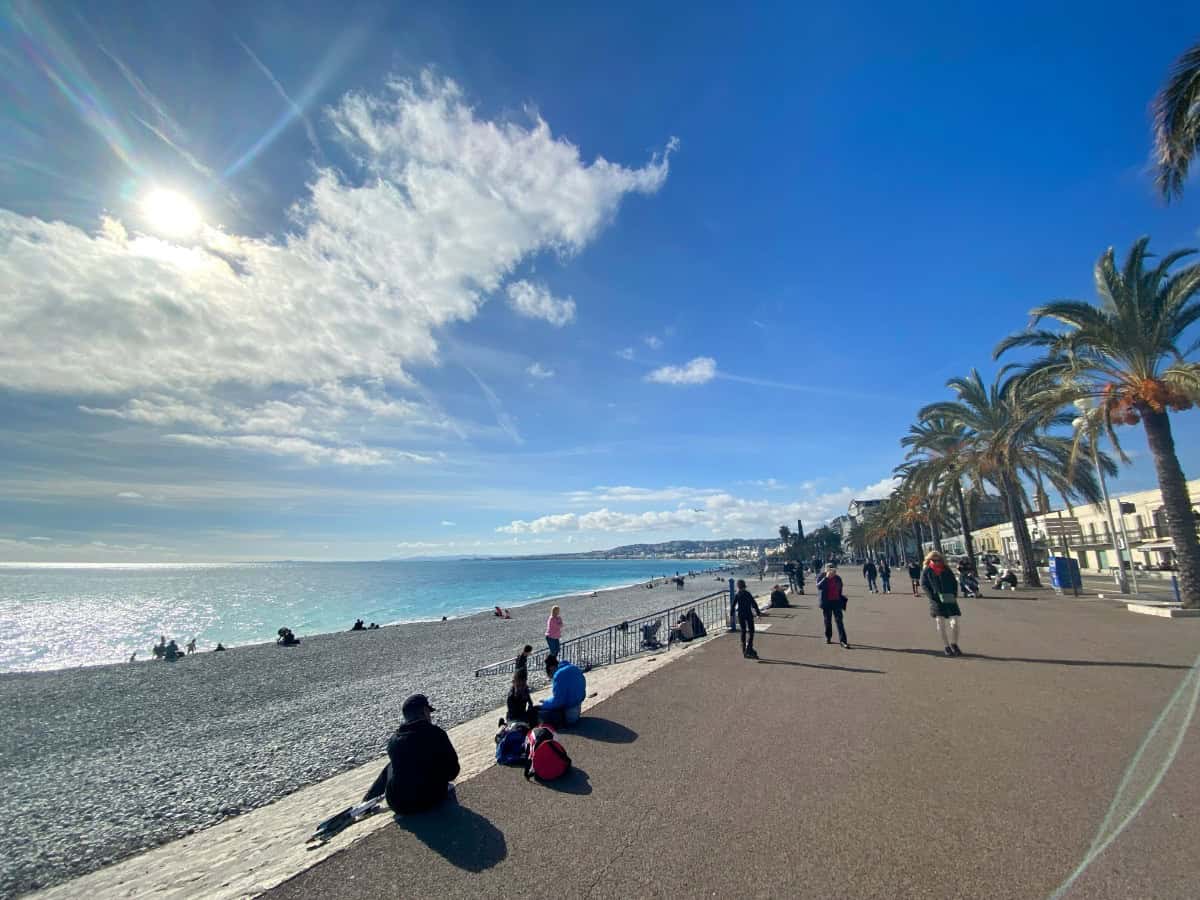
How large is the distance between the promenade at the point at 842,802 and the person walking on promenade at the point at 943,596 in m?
1.63

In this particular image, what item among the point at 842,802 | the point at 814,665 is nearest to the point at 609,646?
the point at 814,665

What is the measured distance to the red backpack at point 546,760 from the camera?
4906 millimetres

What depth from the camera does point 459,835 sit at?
3.99 metres

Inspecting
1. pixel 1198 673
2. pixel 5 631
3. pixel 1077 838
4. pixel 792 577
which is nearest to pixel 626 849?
pixel 1077 838

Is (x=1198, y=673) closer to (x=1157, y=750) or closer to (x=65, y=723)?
(x=1157, y=750)

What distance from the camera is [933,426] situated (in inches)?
1298

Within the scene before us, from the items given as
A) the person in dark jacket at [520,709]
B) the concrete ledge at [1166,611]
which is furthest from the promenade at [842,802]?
the concrete ledge at [1166,611]

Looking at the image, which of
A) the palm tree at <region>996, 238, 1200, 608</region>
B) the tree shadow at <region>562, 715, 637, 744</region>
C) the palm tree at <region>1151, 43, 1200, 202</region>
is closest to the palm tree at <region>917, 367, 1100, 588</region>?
the palm tree at <region>996, 238, 1200, 608</region>

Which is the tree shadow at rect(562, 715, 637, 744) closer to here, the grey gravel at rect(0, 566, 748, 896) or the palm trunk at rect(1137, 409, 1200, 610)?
the grey gravel at rect(0, 566, 748, 896)

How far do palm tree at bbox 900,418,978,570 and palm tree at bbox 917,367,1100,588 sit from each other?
2.05 feet

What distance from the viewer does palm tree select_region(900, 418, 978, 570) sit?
27062mm

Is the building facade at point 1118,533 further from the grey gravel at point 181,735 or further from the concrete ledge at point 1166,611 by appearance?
the grey gravel at point 181,735

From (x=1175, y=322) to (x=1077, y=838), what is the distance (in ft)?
55.6

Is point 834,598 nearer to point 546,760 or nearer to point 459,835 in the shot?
point 546,760
